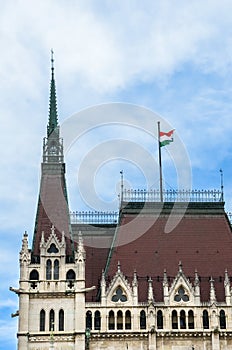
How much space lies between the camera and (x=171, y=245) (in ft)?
264

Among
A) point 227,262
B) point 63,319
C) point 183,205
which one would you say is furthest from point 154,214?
point 63,319

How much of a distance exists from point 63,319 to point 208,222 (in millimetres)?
16862

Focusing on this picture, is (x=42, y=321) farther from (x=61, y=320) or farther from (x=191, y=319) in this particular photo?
(x=191, y=319)

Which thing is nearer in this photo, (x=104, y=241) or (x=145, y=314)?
(x=145, y=314)

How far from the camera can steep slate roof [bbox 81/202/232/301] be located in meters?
78.2

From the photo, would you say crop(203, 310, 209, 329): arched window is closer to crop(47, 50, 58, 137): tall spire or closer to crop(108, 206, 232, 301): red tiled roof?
crop(108, 206, 232, 301): red tiled roof

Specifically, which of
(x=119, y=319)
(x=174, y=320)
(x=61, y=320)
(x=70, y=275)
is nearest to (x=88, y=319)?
(x=61, y=320)

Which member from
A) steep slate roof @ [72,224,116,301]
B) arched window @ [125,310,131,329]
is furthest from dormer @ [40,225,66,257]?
arched window @ [125,310,131,329]

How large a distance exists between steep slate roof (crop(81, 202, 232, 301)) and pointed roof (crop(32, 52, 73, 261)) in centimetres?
463

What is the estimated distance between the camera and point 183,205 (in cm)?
8306

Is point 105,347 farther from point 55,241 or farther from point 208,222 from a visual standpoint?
point 208,222

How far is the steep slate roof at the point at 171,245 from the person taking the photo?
257 ft

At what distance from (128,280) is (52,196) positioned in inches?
421

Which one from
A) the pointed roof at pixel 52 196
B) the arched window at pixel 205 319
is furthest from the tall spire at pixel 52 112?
the arched window at pixel 205 319
